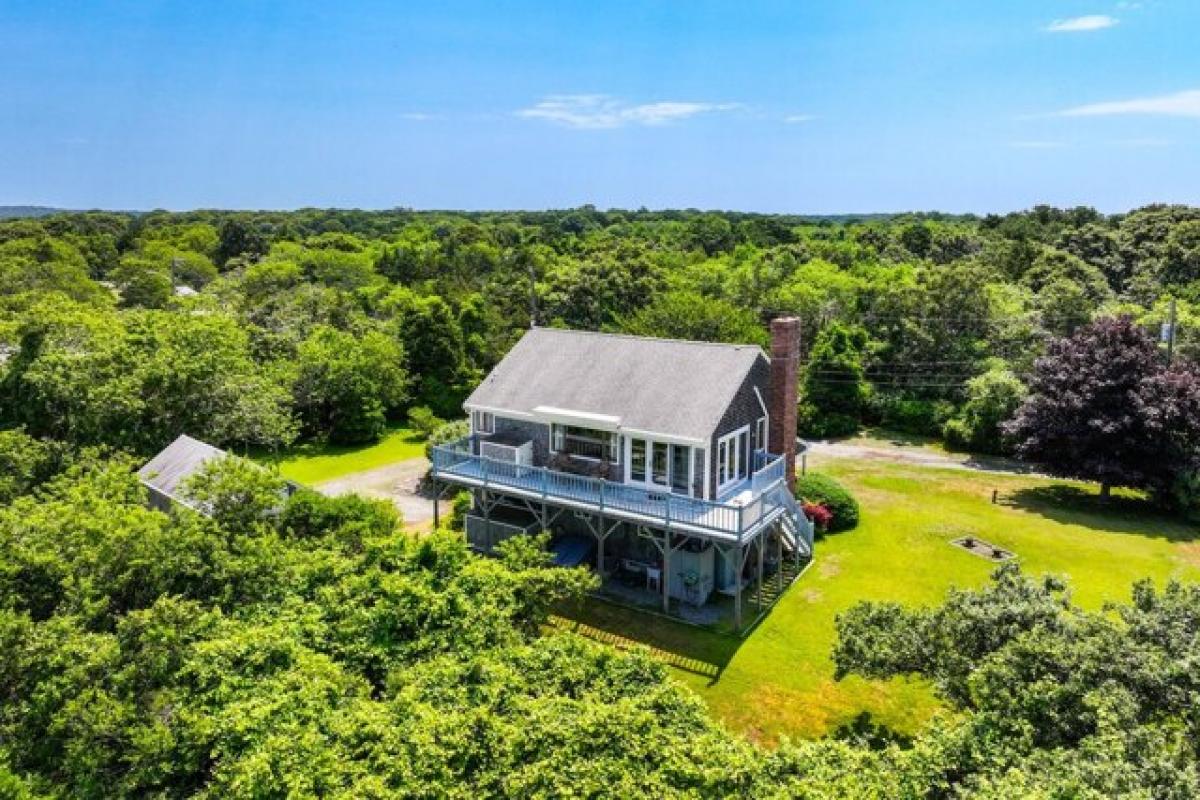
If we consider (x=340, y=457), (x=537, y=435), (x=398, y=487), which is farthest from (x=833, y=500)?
(x=340, y=457)

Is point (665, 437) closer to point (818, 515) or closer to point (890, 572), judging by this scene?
point (818, 515)

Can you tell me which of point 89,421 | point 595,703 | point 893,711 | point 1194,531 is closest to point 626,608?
point 893,711

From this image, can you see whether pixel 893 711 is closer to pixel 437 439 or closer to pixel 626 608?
pixel 626 608

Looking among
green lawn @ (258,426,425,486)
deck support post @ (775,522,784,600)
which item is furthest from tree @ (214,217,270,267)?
deck support post @ (775,522,784,600)

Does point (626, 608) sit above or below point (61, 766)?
below

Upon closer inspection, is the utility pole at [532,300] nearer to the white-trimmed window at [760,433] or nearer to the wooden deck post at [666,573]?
the white-trimmed window at [760,433]

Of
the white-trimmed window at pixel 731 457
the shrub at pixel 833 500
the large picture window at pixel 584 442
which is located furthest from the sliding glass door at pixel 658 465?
the shrub at pixel 833 500
